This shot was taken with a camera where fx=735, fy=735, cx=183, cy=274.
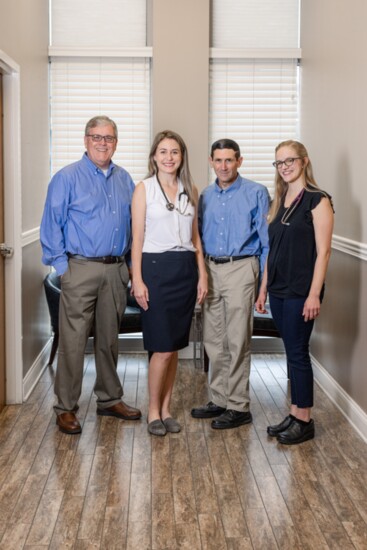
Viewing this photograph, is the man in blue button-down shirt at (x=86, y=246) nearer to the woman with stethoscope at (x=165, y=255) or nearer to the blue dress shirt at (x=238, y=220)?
the woman with stethoscope at (x=165, y=255)

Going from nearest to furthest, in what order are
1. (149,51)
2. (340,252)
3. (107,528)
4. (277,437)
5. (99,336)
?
(107,528) → (277,437) → (99,336) → (340,252) → (149,51)

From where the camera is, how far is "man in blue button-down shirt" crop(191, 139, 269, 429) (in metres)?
3.81

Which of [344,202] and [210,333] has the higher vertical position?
[344,202]

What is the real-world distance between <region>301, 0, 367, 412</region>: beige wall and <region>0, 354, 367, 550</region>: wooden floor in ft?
1.23

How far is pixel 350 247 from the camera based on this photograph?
4.05 metres

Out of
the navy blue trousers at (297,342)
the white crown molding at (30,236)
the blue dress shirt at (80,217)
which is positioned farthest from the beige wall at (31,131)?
the navy blue trousers at (297,342)

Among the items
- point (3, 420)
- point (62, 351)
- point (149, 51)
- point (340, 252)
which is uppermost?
point (149, 51)

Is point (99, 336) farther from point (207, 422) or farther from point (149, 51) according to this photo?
point (149, 51)

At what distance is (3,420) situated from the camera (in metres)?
4.02

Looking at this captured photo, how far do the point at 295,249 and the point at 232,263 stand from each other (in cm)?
43

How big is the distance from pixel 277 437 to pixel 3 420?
1.49m

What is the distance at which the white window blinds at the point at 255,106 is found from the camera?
565cm

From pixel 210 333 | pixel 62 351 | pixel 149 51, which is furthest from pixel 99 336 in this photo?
pixel 149 51

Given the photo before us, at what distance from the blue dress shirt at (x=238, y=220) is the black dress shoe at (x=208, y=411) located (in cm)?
83
